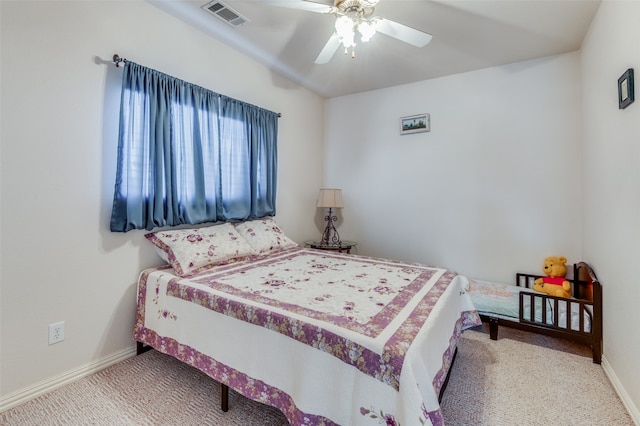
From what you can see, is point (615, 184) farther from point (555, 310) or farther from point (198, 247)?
point (198, 247)

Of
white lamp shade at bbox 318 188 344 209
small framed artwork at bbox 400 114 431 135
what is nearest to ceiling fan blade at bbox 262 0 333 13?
small framed artwork at bbox 400 114 431 135

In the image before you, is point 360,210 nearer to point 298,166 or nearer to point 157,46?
point 298,166

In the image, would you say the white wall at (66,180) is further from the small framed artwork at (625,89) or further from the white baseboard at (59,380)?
the small framed artwork at (625,89)

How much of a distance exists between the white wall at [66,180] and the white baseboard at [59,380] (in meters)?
0.03

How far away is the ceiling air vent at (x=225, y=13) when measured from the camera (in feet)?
7.06

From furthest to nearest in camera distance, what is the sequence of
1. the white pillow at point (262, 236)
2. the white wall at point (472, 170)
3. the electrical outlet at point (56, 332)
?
the white wall at point (472, 170) → the white pillow at point (262, 236) → the electrical outlet at point (56, 332)

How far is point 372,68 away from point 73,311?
3.37 m

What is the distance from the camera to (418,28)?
2383 mm

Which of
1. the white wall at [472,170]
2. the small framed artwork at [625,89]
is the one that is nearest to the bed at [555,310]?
the white wall at [472,170]

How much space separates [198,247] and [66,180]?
90cm

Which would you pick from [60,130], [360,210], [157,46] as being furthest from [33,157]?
[360,210]

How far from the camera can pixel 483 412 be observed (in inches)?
62.6

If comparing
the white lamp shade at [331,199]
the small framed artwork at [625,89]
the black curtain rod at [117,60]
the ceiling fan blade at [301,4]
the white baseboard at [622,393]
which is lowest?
the white baseboard at [622,393]

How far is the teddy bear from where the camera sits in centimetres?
244
